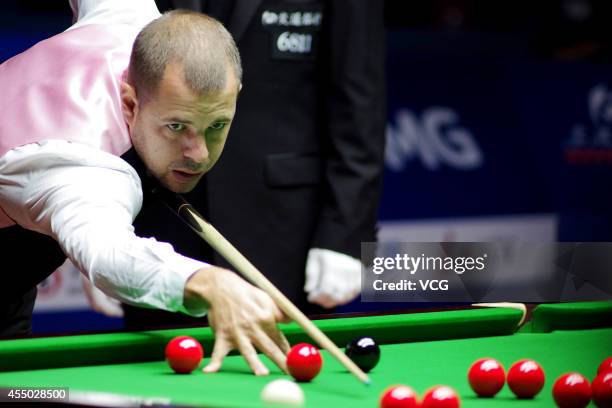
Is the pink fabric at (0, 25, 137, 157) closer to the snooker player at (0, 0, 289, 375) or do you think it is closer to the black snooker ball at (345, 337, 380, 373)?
the snooker player at (0, 0, 289, 375)

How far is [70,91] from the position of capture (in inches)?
115

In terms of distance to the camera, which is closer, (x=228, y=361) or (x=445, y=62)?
(x=228, y=361)

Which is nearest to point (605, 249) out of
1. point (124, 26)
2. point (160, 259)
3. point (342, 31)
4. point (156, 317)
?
point (342, 31)

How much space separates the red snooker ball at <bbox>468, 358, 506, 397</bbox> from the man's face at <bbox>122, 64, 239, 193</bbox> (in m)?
0.86

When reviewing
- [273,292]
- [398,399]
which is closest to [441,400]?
[398,399]

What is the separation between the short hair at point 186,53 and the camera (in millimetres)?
2770

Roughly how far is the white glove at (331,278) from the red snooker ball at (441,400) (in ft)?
4.72

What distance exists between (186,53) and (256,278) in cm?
54

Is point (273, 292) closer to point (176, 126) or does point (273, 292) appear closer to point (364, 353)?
point (364, 353)

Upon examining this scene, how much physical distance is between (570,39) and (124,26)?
12.5 ft

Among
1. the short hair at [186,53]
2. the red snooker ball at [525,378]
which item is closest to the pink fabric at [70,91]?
the short hair at [186,53]

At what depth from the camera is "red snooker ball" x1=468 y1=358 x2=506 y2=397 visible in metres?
2.29

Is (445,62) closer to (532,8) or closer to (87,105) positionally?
(532,8)

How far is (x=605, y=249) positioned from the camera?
4402mm
